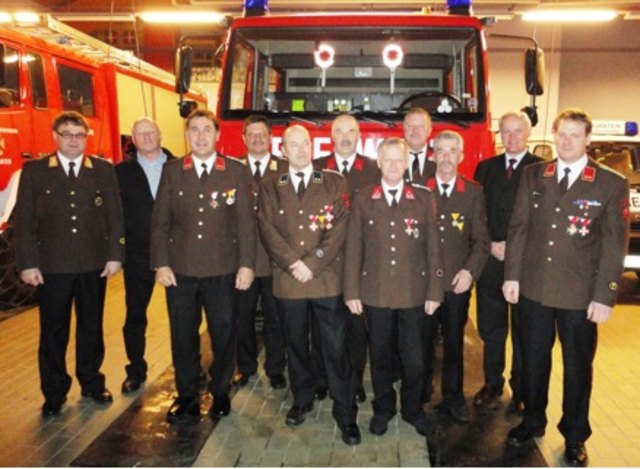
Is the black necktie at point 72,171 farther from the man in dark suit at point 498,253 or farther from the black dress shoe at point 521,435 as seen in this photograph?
the black dress shoe at point 521,435

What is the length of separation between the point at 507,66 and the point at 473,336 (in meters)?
11.4

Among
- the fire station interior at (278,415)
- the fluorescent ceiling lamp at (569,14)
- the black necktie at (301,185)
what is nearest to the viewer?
the fire station interior at (278,415)

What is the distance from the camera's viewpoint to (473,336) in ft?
19.6

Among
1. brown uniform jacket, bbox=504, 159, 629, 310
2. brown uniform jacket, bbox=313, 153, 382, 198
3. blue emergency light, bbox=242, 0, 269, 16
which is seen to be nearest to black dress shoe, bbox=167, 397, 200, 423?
brown uniform jacket, bbox=313, 153, 382, 198

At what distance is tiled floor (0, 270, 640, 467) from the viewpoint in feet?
11.4

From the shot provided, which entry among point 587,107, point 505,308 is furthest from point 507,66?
point 505,308

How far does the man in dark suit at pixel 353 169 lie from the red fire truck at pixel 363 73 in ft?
2.22

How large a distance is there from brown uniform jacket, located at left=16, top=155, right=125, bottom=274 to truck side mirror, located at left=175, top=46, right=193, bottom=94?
5.39ft

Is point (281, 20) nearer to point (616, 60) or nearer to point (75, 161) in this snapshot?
point (75, 161)

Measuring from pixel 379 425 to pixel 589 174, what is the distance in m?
1.89

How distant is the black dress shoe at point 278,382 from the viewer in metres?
4.57

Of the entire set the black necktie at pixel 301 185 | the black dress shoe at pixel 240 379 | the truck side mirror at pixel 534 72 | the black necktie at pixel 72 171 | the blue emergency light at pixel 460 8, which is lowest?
the black dress shoe at pixel 240 379

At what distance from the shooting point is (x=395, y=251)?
11.7ft

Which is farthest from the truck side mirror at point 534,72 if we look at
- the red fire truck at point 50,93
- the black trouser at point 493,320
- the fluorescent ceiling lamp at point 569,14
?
the fluorescent ceiling lamp at point 569,14
